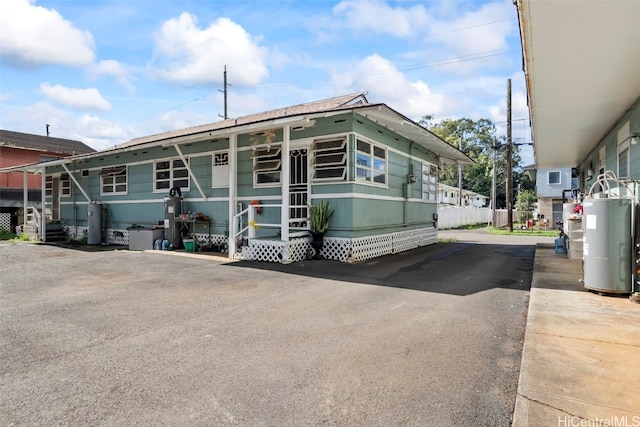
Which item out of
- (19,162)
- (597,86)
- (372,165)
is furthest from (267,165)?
(19,162)

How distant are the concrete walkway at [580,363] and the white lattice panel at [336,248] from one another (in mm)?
4360

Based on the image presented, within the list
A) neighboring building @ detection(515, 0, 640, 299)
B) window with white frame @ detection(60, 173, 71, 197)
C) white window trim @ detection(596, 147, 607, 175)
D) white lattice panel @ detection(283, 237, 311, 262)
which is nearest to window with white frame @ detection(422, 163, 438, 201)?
white window trim @ detection(596, 147, 607, 175)

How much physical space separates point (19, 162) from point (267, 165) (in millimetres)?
19439

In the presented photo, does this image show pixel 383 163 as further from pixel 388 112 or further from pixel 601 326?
pixel 601 326

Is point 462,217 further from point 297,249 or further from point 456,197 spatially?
point 297,249

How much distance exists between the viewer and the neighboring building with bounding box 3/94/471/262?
8.79m

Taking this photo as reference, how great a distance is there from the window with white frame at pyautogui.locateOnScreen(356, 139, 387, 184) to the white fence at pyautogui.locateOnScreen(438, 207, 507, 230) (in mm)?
15138

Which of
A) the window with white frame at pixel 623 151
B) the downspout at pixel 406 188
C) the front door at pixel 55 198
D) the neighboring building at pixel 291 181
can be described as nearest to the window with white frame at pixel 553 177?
the neighboring building at pixel 291 181

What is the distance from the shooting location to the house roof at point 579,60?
153 inches

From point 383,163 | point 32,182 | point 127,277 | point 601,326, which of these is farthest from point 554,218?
point 32,182

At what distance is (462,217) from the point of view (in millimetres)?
28531

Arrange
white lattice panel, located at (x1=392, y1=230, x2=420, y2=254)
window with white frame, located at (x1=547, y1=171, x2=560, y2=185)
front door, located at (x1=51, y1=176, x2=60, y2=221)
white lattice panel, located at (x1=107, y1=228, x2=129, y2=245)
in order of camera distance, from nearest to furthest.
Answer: white lattice panel, located at (x1=392, y1=230, x2=420, y2=254), white lattice panel, located at (x1=107, y1=228, x2=129, y2=245), front door, located at (x1=51, y1=176, x2=60, y2=221), window with white frame, located at (x1=547, y1=171, x2=560, y2=185)

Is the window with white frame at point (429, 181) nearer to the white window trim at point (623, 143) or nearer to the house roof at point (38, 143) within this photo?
the white window trim at point (623, 143)

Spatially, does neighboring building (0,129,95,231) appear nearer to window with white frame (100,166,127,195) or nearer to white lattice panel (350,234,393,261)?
window with white frame (100,166,127,195)
